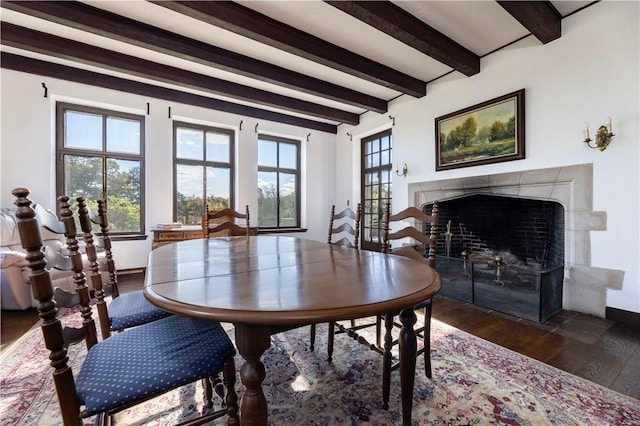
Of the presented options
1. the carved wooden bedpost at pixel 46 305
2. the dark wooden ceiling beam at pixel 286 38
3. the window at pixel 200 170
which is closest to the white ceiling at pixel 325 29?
the dark wooden ceiling beam at pixel 286 38

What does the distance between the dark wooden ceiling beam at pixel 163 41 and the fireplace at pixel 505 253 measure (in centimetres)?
245

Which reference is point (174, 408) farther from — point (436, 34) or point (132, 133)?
point (132, 133)

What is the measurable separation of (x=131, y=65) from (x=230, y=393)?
11.8ft

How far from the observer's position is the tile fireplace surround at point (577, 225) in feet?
7.84

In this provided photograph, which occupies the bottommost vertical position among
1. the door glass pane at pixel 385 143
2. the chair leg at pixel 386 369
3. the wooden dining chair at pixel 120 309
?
the chair leg at pixel 386 369

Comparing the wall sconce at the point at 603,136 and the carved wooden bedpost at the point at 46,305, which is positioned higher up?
the wall sconce at the point at 603,136

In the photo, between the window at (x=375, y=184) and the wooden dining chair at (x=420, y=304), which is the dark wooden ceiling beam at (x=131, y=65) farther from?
the wooden dining chair at (x=420, y=304)

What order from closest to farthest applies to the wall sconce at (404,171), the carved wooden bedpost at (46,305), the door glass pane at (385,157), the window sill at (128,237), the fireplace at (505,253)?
the carved wooden bedpost at (46,305) < the fireplace at (505,253) < the window sill at (128,237) < the wall sconce at (404,171) < the door glass pane at (385,157)

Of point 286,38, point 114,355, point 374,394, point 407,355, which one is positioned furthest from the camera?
point 286,38

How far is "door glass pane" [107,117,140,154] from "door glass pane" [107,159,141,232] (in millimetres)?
189

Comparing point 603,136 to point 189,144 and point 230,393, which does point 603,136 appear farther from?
point 189,144

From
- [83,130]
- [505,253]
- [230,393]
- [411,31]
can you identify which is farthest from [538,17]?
[83,130]

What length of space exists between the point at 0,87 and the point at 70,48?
3.99 ft

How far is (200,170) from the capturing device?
4539 mm
